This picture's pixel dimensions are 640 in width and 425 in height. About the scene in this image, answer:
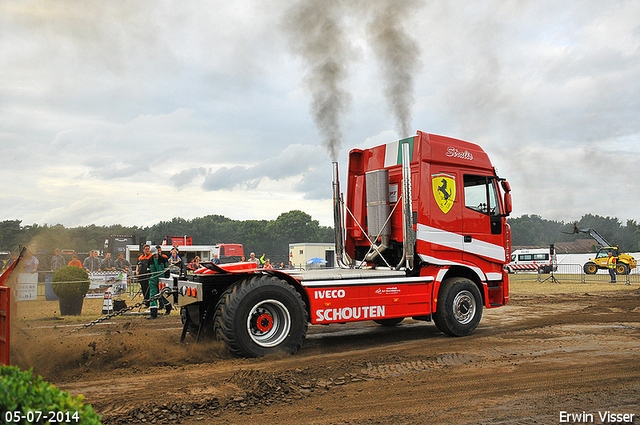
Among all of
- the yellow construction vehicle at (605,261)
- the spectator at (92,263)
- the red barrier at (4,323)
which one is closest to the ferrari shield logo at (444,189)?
the red barrier at (4,323)

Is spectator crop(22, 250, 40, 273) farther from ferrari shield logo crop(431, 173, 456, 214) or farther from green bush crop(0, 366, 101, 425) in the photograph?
ferrari shield logo crop(431, 173, 456, 214)

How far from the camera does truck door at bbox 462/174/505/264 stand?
340 inches

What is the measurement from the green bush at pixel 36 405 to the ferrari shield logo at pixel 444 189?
7.02 m

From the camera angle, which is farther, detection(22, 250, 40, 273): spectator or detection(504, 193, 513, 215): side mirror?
detection(504, 193, 513, 215): side mirror

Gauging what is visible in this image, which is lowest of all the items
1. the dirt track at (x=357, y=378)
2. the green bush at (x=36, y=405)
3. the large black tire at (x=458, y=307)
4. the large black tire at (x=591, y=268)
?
the large black tire at (x=591, y=268)

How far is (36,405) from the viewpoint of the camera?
2014mm

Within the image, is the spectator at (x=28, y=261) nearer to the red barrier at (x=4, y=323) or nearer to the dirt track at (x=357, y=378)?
the dirt track at (x=357, y=378)

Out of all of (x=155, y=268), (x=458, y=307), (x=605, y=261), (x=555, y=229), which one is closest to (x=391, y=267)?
(x=458, y=307)

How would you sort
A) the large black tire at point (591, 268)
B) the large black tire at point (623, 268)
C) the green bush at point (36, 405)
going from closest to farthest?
the green bush at point (36, 405), the large black tire at point (623, 268), the large black tire at point (591, 268)

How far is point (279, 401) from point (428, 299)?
419 centimetres

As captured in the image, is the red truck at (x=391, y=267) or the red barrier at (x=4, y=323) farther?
the red truck at (x=391, y=267)

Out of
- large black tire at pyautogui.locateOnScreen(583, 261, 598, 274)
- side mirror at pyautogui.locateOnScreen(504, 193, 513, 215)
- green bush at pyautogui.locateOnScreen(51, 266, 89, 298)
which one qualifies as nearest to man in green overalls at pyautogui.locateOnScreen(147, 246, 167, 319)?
green bush at pyautogui.locateOnScreen(51, 266, 89, 298)

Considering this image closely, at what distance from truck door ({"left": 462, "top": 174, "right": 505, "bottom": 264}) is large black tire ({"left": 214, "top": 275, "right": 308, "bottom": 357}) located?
373 cm

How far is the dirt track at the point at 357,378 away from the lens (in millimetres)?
4125
